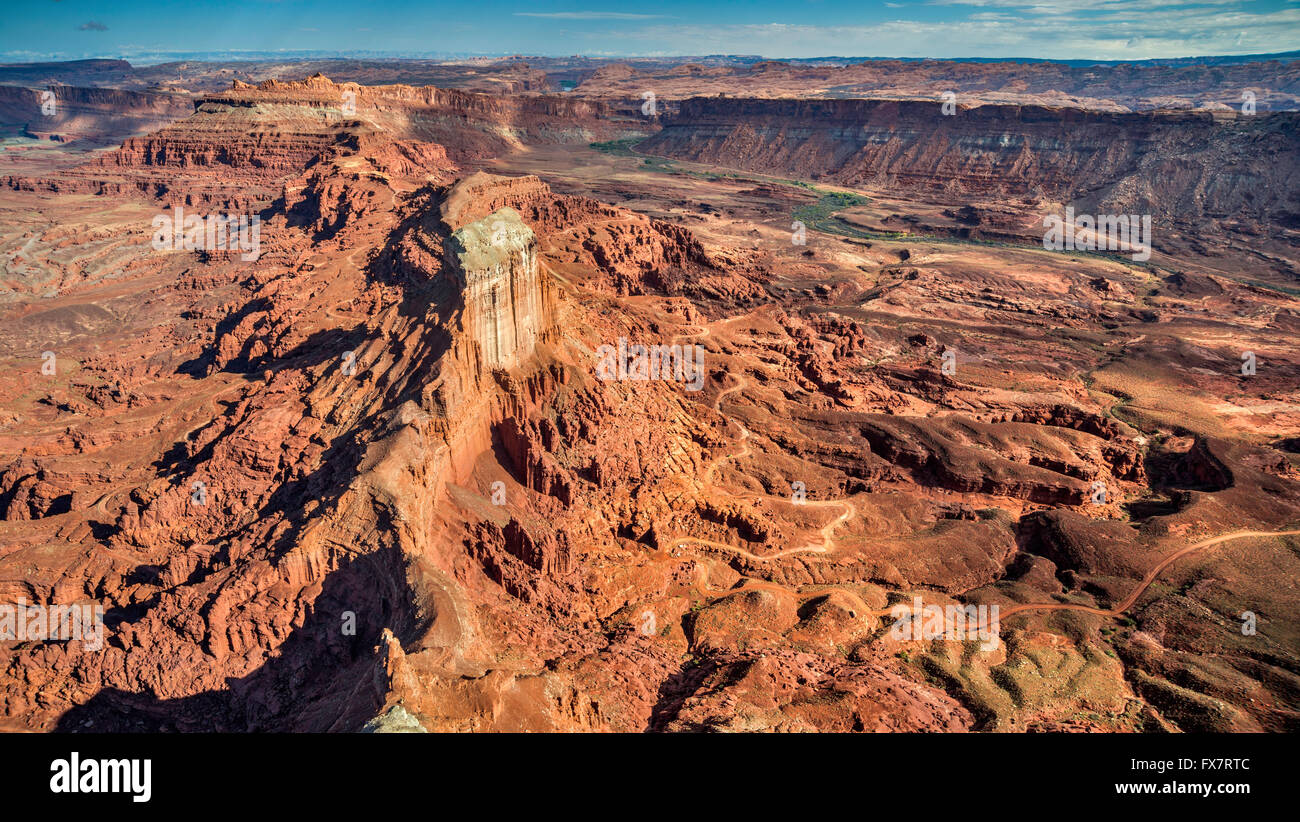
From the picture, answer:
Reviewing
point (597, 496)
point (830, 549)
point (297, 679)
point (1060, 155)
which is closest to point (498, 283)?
point (597, 496)

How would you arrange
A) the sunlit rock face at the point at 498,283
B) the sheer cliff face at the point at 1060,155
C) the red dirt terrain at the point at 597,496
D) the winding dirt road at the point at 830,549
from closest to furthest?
1. the red dirt terrain at the point at 597,496
2. the sunlit rock face at the point at 498,283
3. the winding dirt road at the point at 830,549
4. the sheer cliff face at the point at 1060,155

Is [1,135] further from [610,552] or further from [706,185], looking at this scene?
[610,552]

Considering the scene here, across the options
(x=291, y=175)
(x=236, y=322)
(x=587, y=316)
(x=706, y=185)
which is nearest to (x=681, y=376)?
(x=587, y=316)

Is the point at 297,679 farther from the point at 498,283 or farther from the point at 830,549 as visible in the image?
the point at 830,549

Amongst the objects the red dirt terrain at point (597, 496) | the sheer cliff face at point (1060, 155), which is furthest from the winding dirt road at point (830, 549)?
the sheer cliff face at point (1060, 155)

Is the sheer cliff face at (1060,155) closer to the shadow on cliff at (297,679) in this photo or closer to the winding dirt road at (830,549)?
the winding dirt road at (830,549)

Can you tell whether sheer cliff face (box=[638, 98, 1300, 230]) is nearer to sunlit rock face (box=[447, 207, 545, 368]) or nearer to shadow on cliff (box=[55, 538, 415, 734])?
sunlit rock face (box=[447, 207, 545, 368])

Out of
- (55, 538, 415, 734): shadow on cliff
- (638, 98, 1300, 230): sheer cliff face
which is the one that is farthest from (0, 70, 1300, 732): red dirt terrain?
(638, 98, 1300, 230): sheer cliff face
